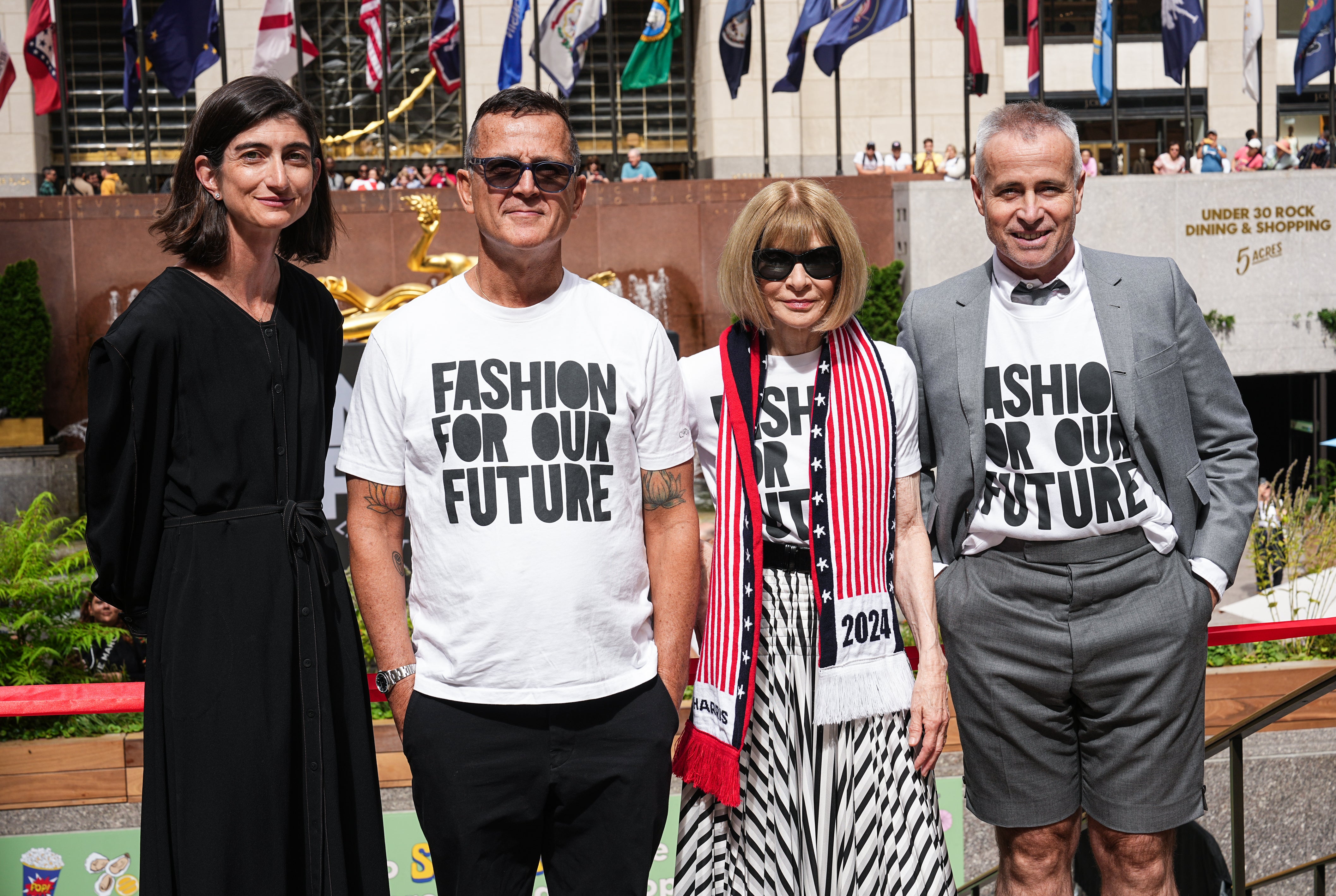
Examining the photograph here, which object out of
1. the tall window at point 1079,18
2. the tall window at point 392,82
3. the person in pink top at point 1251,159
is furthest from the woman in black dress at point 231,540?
the tall window at point 1079,18

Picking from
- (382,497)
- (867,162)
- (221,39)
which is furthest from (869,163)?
(382,497)

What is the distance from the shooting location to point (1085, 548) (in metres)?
2.94

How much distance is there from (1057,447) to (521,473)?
131 centimetres

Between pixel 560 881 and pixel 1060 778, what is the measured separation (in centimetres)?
127

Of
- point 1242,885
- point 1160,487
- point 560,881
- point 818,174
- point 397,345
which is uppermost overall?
point 818,174

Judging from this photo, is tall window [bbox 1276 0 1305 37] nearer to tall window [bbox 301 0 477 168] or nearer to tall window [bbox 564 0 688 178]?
tall window [bbox 564 0 688 178]

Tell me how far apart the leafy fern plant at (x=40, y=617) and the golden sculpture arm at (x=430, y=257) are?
6133 millimetres

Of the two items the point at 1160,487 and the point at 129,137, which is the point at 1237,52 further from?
the point at 1160,487

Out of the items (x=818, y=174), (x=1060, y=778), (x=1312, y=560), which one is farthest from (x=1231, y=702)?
(x=818, y=174)

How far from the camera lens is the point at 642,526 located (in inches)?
102

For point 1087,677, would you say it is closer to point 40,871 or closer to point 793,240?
point 793,240

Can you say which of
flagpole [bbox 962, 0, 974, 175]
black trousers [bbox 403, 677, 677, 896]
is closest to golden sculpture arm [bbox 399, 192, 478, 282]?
flagpole [bbox 962, 0, 974, 175]

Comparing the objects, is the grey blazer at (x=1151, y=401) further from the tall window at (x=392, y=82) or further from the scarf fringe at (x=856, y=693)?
the tall window at (x=392, y=82)

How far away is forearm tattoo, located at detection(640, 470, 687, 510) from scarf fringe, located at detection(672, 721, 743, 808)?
541 mm
